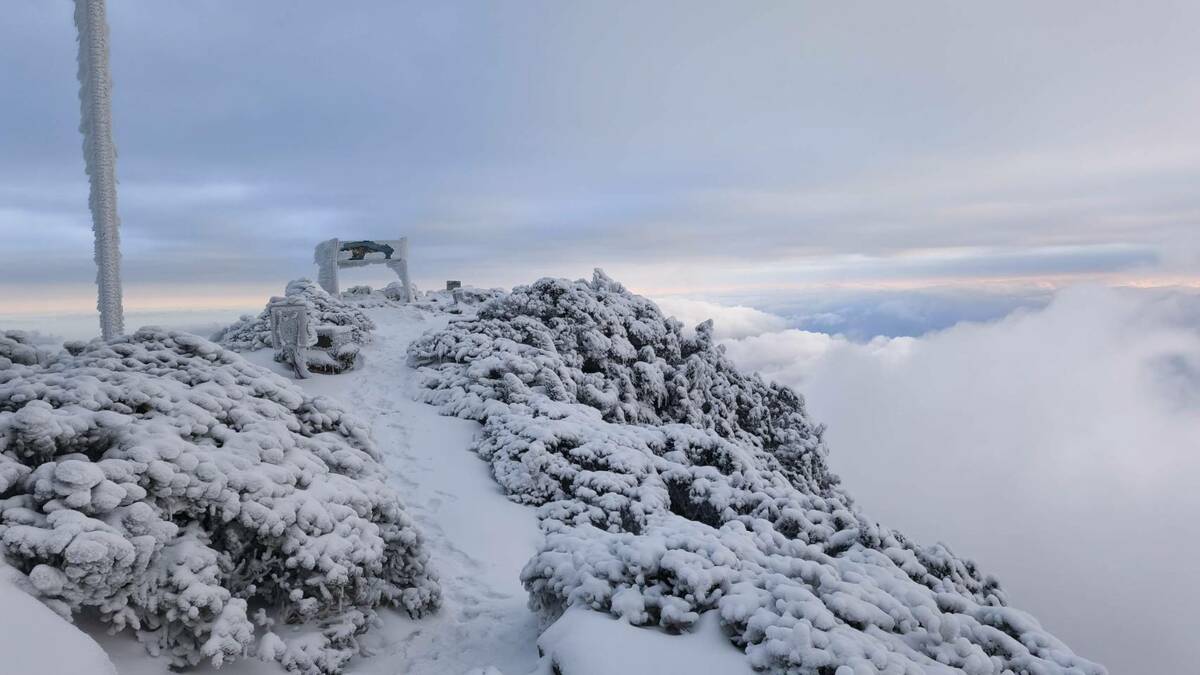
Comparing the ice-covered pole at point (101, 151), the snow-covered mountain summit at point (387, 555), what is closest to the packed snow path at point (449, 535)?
the snow-covered mountain summit at point (387, 555)

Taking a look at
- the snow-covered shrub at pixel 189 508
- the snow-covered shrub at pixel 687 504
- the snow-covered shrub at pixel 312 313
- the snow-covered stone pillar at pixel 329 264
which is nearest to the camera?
the snow-covered shrub at pixel 189 508

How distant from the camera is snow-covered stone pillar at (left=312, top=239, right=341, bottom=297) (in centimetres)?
3097

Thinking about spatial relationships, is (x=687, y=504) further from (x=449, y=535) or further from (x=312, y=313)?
(x=312, y=313)

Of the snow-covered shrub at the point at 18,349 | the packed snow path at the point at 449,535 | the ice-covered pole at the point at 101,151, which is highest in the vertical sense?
the ice-covered pole at the point at 101,151

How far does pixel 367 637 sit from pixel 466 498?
459cm

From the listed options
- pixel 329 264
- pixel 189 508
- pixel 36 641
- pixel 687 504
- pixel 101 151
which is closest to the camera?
pixel 36 641

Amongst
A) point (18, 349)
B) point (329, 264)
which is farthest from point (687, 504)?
point (329, 264)

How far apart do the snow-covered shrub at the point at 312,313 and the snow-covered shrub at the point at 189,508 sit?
12.4 metres

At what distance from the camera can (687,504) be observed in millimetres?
10742

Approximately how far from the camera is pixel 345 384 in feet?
57.2

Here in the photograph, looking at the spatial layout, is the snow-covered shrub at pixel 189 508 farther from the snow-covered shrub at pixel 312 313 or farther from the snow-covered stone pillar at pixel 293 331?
the snow-covered shrub at pixel 312 313

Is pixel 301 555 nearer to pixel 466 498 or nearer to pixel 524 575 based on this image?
pixel 524 575

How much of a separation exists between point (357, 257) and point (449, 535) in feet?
83.3

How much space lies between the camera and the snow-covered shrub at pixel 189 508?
15.5 feet
